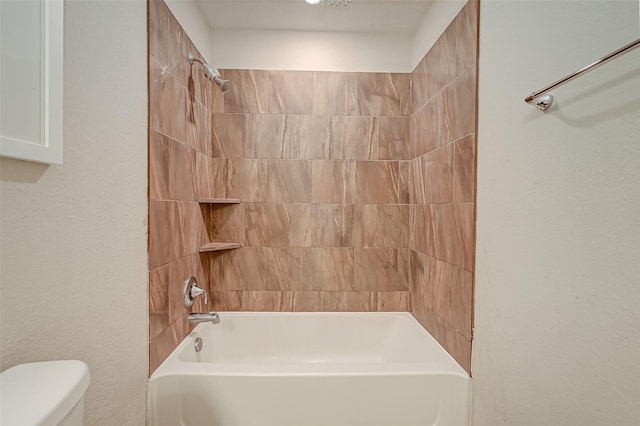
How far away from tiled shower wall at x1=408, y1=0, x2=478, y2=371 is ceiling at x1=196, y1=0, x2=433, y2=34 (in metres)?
0.32

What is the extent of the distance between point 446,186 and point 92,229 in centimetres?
146

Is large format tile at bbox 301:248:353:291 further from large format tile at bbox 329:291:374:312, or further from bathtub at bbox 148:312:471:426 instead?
bathtub at bbox 148:312:471:426

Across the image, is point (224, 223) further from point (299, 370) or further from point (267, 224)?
point (299, 370)

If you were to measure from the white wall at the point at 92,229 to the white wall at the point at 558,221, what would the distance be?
51.9 inches

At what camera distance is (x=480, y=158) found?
1193 millimetres

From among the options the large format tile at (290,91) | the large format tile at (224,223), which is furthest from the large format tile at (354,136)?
the large format tile at (224,223)

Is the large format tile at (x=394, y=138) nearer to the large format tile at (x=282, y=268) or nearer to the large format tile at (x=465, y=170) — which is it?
the large format tile at (x=465, y=170)

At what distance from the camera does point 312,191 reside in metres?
2.05

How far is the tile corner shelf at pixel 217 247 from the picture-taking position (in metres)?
1.77

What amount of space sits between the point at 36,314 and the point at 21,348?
8 cm

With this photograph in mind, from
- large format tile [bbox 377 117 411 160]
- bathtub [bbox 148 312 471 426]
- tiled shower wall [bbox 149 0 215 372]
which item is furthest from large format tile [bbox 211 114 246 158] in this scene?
bathtub [bbox 148 312 471 426]

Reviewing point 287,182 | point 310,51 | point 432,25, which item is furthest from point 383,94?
point 287,182

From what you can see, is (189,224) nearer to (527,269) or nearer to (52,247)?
(52,247)

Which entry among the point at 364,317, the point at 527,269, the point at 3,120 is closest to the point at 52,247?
the point at 3,120
